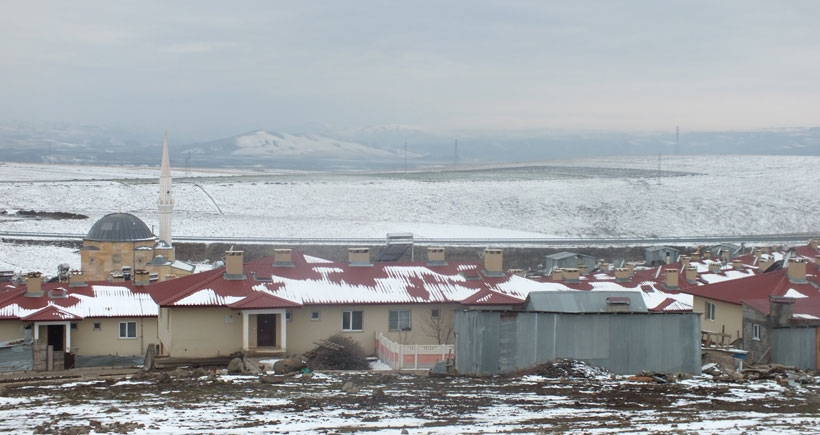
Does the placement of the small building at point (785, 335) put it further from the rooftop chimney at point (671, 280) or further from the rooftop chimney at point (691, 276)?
the rooftop chimney at point (691, 276)

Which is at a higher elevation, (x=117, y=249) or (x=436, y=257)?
(x=436, y=257)

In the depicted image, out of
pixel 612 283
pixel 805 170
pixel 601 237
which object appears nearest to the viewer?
pixel 612 283

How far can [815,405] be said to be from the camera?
2358 centimetres

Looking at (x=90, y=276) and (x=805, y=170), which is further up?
(x=805, y=170)

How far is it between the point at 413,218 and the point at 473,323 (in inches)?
3336

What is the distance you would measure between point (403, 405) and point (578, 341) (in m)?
9.35

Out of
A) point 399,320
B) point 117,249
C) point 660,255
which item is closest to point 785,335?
point 399,320

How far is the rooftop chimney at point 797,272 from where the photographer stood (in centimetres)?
4334

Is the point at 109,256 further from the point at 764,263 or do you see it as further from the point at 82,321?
the point at 764,263

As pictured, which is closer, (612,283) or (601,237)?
(612,283)

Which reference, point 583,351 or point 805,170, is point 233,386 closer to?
point 583,351

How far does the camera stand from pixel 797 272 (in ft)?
143

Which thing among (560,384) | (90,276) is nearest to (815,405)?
(560,384)

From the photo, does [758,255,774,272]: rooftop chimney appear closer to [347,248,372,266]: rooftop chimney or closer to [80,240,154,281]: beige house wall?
[347,248,372,266]: rooftop chimney
